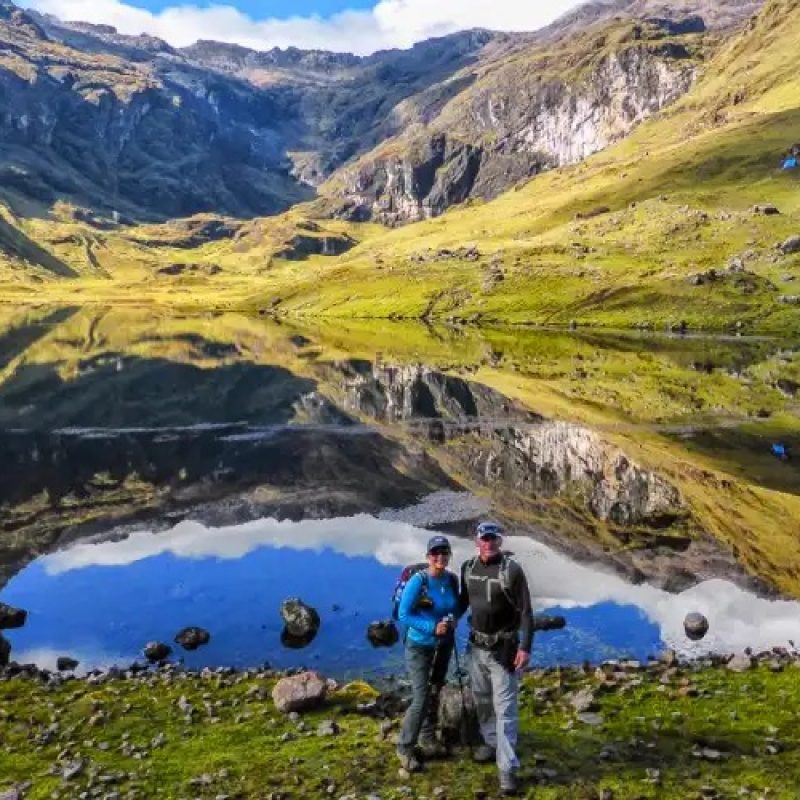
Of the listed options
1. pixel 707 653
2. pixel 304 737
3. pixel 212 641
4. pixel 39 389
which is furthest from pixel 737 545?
pixel 39 389

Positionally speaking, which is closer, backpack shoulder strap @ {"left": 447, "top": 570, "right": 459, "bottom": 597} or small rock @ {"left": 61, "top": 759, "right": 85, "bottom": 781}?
backpack shoulder strap @ {"left": 447, "top": 570, "right": 459, "bottom": 597}

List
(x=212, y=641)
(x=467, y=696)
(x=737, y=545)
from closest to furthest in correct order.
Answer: (x=467, y=696) < (x=212, y=641) < (x=737, y=545)

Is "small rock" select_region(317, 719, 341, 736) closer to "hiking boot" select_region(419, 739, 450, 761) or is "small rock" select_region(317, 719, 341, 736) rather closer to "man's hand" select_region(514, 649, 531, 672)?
"hiking boot" select_region(419, 739, 450, 761)

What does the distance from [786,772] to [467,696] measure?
687 cm

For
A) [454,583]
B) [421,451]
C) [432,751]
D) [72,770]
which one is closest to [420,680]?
[432,751]

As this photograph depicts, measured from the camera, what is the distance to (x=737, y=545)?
45.1m

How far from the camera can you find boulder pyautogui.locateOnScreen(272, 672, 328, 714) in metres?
24.5

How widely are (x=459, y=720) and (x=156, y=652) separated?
16483mm

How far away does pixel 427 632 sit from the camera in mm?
18594

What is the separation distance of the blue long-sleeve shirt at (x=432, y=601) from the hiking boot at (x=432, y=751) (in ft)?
9.04

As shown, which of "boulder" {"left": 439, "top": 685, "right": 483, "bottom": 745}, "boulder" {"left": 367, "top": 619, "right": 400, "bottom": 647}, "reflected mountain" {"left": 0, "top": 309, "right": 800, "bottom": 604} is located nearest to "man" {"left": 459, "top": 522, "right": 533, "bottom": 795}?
"boulder" {"left": 439, "top": 685, "right": 483, "bottom": 745}

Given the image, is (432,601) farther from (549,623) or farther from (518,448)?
(518,448)

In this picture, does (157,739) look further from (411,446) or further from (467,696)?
(411,446)

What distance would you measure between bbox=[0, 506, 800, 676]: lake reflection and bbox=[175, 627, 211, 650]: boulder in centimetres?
48
